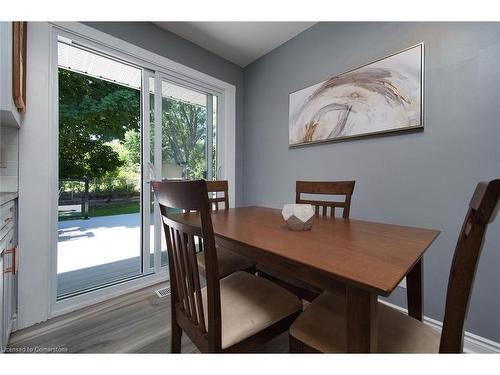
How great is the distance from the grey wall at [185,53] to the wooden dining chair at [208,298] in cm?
181

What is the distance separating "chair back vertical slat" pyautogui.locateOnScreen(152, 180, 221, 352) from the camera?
2.30 ft

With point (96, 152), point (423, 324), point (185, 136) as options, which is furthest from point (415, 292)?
point (96, 152)

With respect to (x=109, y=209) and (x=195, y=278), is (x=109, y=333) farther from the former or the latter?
(x=109, y=209)

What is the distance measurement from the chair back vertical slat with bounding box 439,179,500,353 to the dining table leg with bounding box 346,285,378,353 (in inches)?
8.2

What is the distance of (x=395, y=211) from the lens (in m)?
1.60

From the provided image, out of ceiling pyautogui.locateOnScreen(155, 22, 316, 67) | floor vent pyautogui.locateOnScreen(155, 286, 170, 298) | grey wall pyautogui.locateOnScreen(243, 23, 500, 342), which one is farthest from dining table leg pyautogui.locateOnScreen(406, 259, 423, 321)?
ceiling pyautogui.locateOnScreen(155, 22, 316, 67)

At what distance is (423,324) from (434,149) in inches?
44.8

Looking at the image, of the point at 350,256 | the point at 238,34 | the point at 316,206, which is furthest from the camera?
the point at 238,34

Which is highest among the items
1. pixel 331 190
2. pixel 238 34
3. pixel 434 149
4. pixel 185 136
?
pixel 238 34

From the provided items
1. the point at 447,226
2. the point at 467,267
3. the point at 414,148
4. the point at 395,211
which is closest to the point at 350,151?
the point at 414,148

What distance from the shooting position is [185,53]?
2307 millimetres

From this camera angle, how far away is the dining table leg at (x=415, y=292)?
3.16ft

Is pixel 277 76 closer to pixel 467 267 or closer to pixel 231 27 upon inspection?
pixel 231 27

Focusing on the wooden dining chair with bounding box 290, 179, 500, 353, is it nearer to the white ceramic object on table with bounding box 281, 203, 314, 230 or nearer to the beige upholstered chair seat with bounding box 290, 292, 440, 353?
the beige upholstered chair seat with bounding box 290, 292, 440, 353
